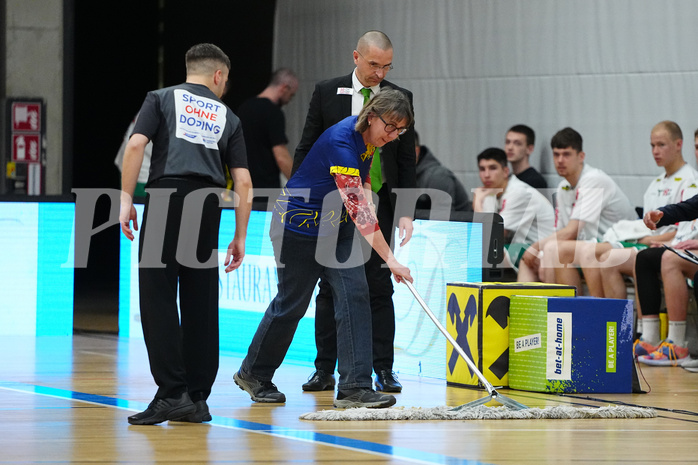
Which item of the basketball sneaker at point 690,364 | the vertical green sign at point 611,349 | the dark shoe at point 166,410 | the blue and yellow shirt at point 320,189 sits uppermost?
the blue and yellow shirt at point 320,189

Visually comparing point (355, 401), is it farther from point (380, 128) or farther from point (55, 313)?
point (55, 313)

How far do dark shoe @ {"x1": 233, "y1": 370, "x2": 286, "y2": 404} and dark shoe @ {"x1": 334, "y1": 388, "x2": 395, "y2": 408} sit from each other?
0.35m

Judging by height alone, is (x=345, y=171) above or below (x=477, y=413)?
above

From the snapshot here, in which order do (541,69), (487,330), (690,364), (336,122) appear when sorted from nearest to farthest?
(336,122)
(487,330)
(690,364)
(541,69)

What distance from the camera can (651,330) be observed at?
7.84 metres

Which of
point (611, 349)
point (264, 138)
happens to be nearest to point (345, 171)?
point (611, 349)

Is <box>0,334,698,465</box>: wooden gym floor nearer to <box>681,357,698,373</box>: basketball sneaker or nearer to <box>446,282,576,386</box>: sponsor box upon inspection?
<box>446,282,576,386</box>: sponsor box

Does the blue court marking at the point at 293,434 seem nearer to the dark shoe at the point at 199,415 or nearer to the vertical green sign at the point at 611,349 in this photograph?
the dark shoe at the point at 199,415

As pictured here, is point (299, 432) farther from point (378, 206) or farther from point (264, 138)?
point (264, 138)

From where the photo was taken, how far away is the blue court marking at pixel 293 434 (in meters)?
4.20

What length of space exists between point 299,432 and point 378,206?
167 cm

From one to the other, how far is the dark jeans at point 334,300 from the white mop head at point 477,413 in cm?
29

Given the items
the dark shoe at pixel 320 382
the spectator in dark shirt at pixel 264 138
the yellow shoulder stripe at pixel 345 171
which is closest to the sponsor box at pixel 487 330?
the dark shoe at pixel 320 382

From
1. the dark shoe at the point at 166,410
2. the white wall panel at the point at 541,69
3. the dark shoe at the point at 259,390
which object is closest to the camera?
the dark shoe at the point at 166,410
